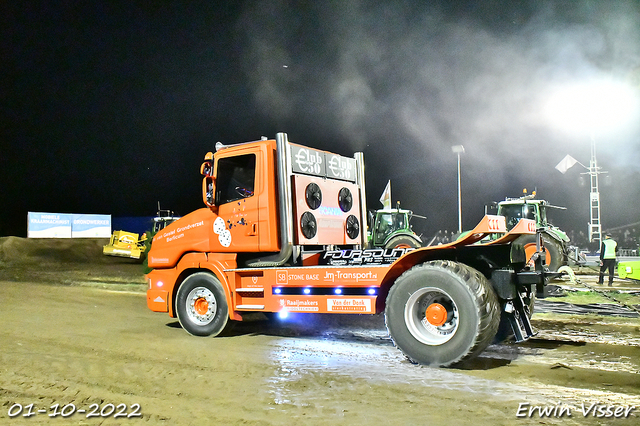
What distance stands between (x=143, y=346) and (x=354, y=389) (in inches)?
133

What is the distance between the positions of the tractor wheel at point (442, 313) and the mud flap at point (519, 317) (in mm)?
389

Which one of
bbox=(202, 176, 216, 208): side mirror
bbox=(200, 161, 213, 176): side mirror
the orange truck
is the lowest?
the orange truck

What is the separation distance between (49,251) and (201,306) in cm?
2853

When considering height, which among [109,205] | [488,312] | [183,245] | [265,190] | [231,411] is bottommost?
[231,411]

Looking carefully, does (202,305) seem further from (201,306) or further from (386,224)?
(386,224)

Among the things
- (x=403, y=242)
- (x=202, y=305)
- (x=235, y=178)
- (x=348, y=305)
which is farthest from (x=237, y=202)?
(x=403, y=242)

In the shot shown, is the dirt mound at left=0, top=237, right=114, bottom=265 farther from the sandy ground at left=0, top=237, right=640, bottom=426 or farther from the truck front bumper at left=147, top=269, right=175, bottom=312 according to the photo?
the sandy ground at left=0, top=237, right=640, bottom=426

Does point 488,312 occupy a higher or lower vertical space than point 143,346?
higher

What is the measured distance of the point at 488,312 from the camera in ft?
17.5

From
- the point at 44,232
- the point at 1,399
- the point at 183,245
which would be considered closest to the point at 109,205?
the point at 44,232

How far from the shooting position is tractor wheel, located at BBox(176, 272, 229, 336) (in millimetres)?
7512

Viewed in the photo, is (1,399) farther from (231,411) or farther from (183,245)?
(183,245)

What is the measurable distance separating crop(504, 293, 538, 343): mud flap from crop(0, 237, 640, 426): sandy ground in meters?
0.29

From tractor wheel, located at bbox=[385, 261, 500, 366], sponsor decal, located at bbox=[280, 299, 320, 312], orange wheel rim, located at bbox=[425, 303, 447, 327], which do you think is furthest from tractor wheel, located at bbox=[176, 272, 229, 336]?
orange wheel rim, located at bbox=[425, 303, 447, 327]
